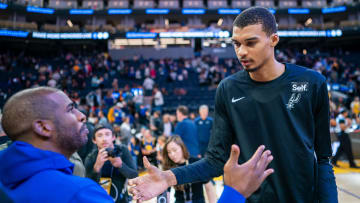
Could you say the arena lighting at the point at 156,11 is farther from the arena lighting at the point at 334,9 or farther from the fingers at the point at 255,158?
the fingers at the point at 255,158

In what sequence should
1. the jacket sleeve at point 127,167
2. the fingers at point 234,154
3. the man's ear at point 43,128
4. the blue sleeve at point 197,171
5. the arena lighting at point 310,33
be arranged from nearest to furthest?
1. the fingers at point 234,154
2. the man's ear at point 43,128
3. the blue sleeve at point 197,171
4. the jacket sleeve at point 127,167
5. the arena lighting at point 310,33

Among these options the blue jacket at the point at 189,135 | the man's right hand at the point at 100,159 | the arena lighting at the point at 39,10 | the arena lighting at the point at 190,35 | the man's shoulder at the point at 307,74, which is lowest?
the blue jacket at the point at 189,135

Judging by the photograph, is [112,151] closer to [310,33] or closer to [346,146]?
[346,146]

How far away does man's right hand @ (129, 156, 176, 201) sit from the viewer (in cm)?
147

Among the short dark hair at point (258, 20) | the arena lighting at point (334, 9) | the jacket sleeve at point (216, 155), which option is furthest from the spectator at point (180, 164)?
the arena lighting at point (334, 9)

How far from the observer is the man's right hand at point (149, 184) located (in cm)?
147

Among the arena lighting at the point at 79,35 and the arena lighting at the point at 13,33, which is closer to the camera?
the arena lighting at the point at 13,33

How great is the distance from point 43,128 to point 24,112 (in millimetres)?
113

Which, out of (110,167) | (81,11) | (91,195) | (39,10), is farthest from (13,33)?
(91,195)

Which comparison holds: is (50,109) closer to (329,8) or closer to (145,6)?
(145,6)

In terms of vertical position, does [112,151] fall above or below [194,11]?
below

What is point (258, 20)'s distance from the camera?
1761 mm

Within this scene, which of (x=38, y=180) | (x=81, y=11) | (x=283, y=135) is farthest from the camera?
(x=81, y=11)

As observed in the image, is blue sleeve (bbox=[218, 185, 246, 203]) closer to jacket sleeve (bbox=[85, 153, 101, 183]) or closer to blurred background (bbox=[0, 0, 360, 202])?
jacket sleeve (bbox=[85, 153, 101, 183])
